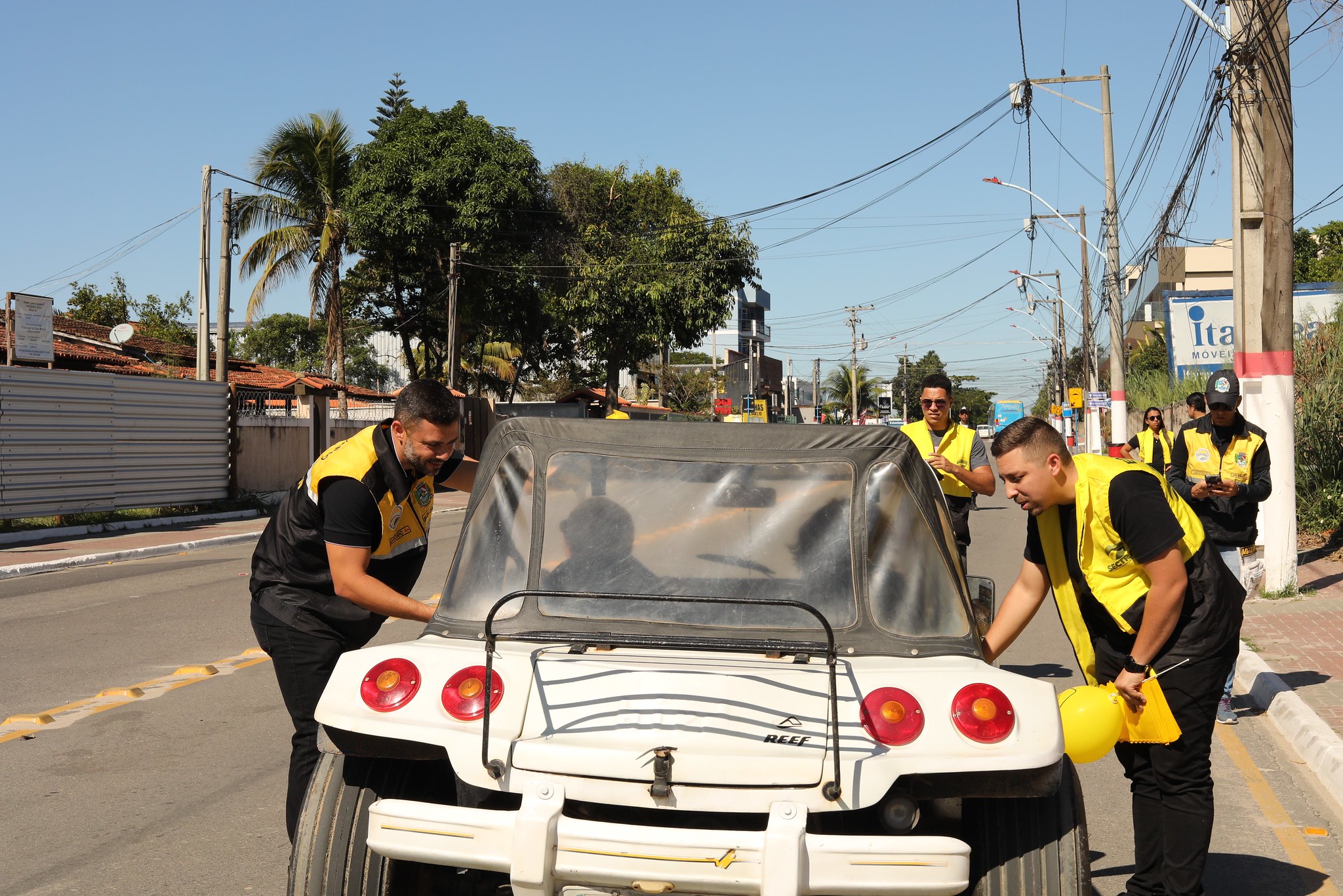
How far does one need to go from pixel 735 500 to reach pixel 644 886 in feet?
4.56

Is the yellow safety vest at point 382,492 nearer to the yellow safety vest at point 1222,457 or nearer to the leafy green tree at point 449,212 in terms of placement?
the yellow safety vest at point 1222,457

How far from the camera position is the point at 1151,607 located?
150 inches

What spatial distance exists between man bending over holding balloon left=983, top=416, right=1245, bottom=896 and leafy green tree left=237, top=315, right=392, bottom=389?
69.9 meters

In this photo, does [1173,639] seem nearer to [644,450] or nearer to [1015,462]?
[1015,462]

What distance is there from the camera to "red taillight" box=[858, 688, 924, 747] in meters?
2.97

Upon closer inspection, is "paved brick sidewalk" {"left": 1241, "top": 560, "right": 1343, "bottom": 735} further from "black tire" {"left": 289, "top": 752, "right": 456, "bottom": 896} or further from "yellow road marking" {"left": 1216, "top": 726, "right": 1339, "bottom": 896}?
"black tire" {"left": 289, "top": 752, "right": 456, "bottom": 896}

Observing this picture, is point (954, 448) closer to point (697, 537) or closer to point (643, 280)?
point (697, 537)

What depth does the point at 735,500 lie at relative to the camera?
12.5 feet

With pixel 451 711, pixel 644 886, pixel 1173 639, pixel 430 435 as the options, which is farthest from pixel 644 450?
pixel 1173 639

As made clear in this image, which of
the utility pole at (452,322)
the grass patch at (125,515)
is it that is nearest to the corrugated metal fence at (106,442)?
the grass patch at (125,515)

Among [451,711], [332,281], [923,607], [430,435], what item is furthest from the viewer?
[332,281]

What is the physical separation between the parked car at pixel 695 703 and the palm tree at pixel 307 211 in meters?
33.1

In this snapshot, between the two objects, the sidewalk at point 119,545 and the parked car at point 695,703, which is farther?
the sidewalk at point 119,545

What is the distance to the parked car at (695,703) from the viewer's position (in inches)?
109
